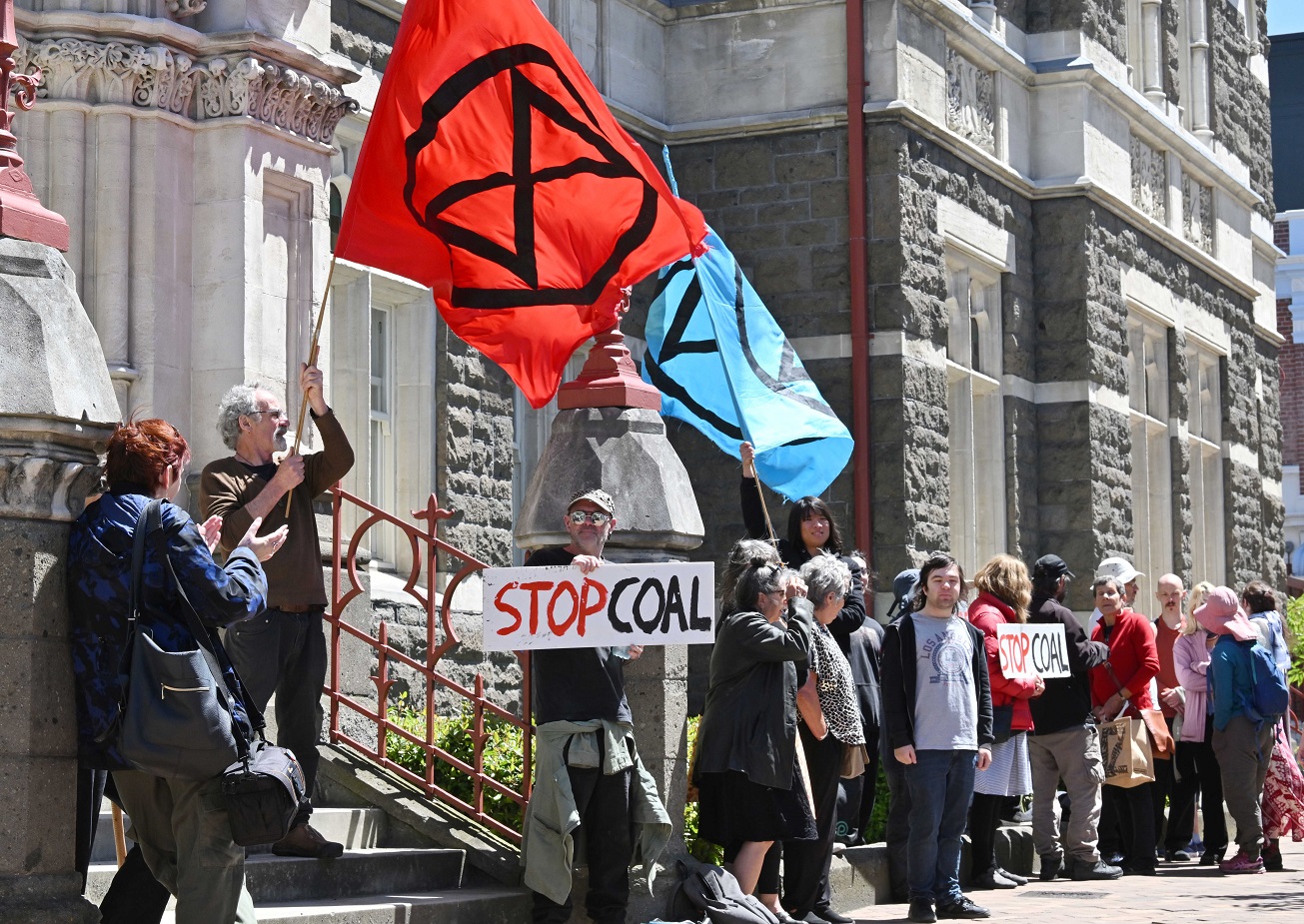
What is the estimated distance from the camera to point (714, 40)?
17703mm

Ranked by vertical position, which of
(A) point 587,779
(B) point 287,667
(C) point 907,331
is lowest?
(A) point 587,779

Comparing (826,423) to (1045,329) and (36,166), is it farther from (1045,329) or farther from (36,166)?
(1045,329)

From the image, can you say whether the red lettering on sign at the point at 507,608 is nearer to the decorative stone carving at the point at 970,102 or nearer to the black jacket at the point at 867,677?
the black jacket at the point at 867,677

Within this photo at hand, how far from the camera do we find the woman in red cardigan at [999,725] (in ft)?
39.4

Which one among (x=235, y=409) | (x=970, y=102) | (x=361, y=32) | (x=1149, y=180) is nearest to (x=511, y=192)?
(x=235, y=409)

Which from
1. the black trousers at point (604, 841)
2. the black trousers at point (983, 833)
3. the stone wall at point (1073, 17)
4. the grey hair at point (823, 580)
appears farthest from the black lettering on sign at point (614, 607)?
the stone wall at point (1073, 17)

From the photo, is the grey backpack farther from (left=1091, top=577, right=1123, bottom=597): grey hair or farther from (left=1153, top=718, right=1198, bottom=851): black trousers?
(left=1153, top=718, right=1198, bottom=851): black trousers

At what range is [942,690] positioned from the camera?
10727 mm

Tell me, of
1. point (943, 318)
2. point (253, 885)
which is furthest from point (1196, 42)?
point (253, 885)

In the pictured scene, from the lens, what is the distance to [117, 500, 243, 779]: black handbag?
627 cm

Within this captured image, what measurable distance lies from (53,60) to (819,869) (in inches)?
202

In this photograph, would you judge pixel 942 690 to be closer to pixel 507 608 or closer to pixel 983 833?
pixel 983 833

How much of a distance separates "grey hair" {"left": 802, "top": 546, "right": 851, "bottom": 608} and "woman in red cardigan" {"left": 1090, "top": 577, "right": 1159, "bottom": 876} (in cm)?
345

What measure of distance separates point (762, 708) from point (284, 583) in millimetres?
2146
